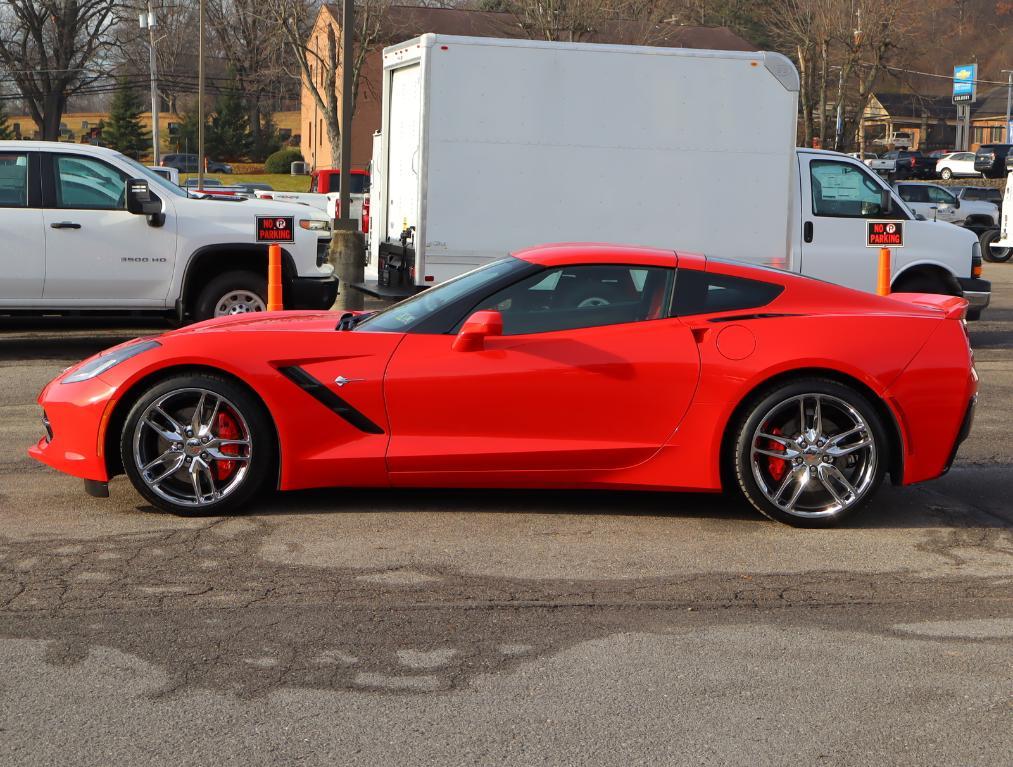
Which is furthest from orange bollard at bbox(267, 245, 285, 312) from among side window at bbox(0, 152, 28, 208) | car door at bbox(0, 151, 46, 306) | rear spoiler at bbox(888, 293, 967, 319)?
rear spoiler at bbox(888, 293, 967, 319)

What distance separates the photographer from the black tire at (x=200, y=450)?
5.80 m

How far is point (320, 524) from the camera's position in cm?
582

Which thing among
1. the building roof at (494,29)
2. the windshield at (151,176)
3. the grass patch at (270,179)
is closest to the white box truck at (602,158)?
the windshield at (151,176)

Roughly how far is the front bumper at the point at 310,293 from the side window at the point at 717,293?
6.69 meters

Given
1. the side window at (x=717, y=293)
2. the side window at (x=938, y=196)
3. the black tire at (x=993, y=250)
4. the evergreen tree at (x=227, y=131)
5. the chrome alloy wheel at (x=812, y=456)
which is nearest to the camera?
the chrome alloy wheel at (x=812, y=456)

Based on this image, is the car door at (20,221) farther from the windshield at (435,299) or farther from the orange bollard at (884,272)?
the orange bollard at (884,272)

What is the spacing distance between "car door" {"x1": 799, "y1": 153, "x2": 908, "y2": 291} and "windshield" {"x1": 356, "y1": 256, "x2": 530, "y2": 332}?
7461mm

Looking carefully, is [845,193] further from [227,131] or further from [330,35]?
[227,131]

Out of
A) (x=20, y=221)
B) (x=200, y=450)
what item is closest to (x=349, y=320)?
Answer: (x=200, y=450)

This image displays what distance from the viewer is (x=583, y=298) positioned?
602cm

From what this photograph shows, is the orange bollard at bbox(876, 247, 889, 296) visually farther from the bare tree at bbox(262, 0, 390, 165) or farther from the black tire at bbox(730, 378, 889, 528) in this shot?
the bare tree at bbox(262, 0, 390, 165)

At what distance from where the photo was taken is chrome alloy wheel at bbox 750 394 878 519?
5.91 m

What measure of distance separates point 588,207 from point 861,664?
865cm

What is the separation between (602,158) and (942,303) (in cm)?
637
